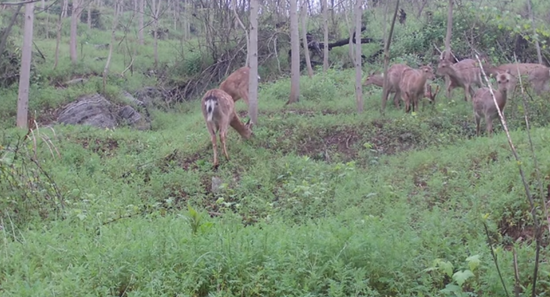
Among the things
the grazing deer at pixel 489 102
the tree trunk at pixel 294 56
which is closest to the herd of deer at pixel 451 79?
the grazing deer at pixel 489 102

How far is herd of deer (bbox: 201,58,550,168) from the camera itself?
1086 cm

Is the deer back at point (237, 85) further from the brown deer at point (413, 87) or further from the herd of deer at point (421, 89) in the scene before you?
the brown deer at point (413, 87)

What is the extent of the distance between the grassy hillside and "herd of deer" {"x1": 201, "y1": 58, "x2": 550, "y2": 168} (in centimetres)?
40

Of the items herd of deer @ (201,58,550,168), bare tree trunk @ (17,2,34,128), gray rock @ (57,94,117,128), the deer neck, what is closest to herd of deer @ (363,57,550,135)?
herd of deer @ (201,58,550,168)

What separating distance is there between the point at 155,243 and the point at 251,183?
4.05 m

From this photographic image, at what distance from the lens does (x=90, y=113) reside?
53.0 ft

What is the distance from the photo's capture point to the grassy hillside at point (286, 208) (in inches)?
183

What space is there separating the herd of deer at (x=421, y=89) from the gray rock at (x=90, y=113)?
3.72 metres

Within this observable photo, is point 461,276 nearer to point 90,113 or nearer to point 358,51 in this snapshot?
point 358,51

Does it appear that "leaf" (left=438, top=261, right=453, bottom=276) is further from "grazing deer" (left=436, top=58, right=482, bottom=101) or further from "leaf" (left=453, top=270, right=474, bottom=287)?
"grazing deer" (left=436, top=58, right=482, bottom=101)

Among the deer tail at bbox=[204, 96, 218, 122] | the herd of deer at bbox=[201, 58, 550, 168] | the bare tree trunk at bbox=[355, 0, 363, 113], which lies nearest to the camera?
the deer tail at bbox=[204, 96, 218, 122]

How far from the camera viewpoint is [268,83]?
778 inches

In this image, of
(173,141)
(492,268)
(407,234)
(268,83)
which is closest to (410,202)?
(407,234)

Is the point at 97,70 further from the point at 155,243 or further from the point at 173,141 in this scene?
the point at 155,243
